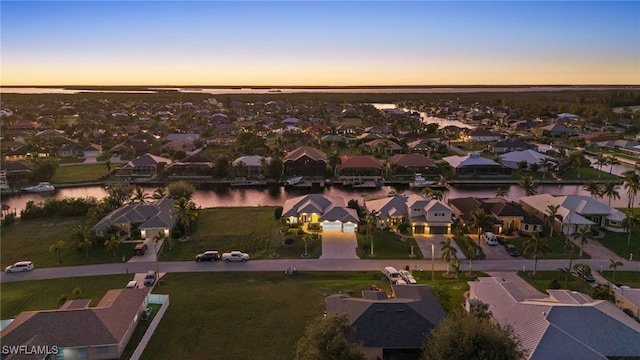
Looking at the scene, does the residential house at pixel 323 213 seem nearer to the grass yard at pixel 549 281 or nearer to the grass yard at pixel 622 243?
the grass yard at pixel 549 281

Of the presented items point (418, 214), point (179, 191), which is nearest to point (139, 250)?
point (179, 191)

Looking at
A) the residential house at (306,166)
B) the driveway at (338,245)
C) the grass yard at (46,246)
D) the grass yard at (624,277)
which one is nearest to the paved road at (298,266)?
the grass yard at (624,277)

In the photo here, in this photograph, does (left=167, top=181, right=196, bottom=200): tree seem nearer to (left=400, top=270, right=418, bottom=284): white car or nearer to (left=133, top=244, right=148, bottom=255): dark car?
(left=133, top=244, right=148, bottom=255): dark car

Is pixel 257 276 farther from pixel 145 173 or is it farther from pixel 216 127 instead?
pixel 216 127

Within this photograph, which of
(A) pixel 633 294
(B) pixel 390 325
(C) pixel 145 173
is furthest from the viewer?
(C) pixel 145 173

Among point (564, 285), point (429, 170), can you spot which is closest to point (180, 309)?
point (564, 285)

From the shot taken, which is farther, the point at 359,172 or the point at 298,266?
the point at 359,172

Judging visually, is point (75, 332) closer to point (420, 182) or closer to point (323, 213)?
point (323, 213)
